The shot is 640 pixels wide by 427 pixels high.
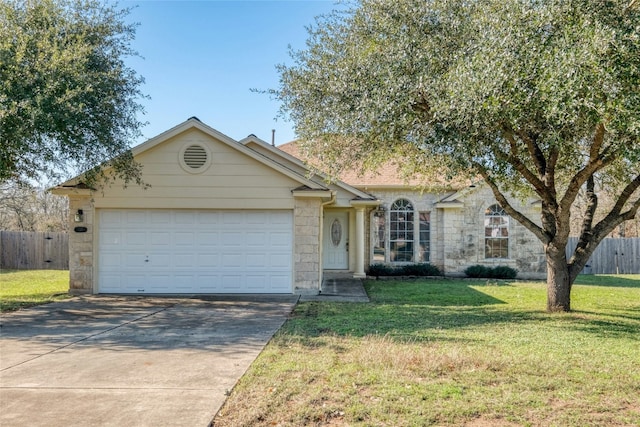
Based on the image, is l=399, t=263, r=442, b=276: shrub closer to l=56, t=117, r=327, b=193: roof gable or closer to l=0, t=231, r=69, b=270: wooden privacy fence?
l=56, t=117, r=327, b=193: roof gable

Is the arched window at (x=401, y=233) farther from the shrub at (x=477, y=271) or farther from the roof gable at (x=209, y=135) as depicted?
the roof gable at (x=209, y=135)

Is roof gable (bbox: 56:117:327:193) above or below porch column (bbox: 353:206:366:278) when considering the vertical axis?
above

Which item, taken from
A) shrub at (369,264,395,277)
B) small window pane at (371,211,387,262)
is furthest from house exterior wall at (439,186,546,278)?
small window pane at (371,211,387,262)

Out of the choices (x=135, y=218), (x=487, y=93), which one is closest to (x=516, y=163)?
(x=487, y=93)

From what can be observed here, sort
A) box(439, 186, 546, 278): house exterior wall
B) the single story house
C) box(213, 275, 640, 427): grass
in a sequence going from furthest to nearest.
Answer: box(439, 186, 546, 278): house exterior wall → the single story house → box(213, 275, 640, 427): grass

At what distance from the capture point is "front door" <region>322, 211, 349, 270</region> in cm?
1808

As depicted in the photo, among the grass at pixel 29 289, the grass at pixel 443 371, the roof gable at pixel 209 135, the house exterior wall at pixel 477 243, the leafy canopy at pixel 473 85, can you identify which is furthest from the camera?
the house exterior wall at pixel 477 243

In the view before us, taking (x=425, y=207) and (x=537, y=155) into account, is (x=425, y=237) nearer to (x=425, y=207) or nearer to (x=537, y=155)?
(x=425, y=207)

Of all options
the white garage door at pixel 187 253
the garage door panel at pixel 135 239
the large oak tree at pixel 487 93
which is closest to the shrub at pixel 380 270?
the white garage door at pixel 187 253

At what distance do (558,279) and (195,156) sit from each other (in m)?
9.00

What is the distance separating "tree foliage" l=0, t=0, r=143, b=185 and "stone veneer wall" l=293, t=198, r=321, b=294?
425 cm

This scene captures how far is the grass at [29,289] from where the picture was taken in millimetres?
11141

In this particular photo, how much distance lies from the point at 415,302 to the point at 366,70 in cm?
596

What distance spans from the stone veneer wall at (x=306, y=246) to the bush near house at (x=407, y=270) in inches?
A: 252
